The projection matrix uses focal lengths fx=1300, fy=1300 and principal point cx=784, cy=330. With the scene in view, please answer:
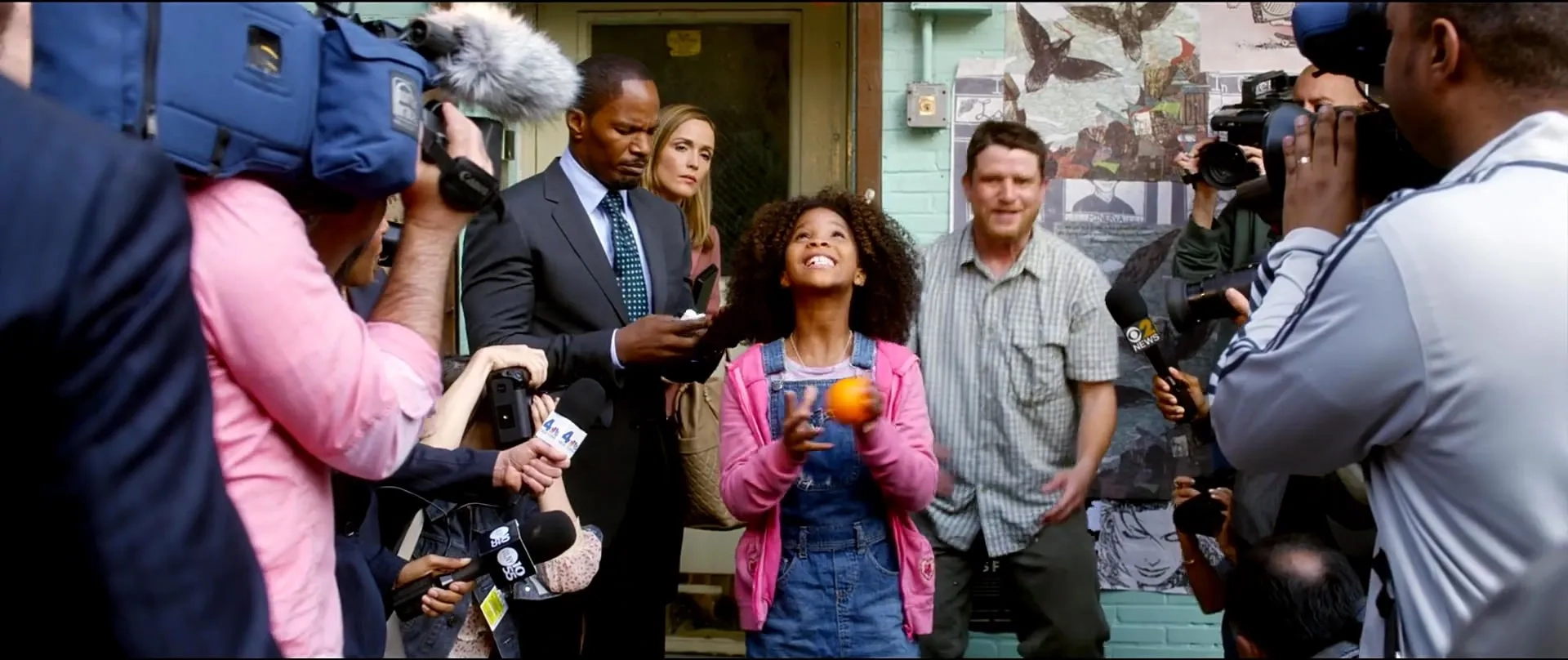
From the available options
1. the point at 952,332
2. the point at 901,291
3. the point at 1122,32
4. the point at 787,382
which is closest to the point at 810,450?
the point at 787,382

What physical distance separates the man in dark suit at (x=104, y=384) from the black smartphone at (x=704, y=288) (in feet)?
7.99

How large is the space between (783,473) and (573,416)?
49cm

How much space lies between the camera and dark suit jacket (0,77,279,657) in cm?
103

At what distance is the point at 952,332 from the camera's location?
12.5 ft

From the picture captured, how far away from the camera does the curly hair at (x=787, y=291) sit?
332cm

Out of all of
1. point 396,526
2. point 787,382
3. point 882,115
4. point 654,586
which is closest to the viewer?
point 396,526

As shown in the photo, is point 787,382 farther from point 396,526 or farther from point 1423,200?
point 1423,200

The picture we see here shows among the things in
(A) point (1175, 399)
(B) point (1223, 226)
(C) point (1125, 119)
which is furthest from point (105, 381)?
(C) point (1125, 119)

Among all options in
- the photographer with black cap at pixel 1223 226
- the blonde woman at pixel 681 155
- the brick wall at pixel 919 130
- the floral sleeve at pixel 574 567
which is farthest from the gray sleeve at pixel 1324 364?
the brick wall at pixel 919 130

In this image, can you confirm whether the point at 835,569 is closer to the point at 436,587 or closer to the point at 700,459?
the point at 700,459

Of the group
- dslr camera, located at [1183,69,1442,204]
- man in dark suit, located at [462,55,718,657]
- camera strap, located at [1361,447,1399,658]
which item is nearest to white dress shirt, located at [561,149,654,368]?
man in dark suit, located at [462,55,718,657]

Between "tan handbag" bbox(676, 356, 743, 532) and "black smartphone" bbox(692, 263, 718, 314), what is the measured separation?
0.76ft

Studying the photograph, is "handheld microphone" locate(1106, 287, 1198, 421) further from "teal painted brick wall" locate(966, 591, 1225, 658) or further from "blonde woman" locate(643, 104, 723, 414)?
"teal painted brick wall" locate(966, 591, 1225, 658)

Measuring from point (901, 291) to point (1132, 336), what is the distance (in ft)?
1.98
